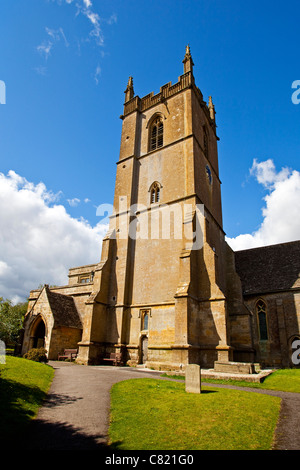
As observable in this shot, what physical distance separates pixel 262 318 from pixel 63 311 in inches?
647

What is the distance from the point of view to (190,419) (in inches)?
251

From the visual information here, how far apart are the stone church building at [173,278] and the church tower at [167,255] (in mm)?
75

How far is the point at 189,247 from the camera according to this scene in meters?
19.0

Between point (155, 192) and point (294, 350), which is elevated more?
point (155, 192)

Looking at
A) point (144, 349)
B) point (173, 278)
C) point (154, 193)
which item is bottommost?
point (144, 349)

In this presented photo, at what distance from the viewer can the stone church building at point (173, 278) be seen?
1778 cm

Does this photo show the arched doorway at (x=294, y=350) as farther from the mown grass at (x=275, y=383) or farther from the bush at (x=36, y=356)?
the bush at (x=36, y=356)

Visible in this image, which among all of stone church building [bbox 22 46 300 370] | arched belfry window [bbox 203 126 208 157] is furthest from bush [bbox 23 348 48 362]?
arched belfry window [bbox 203 126 208 157]

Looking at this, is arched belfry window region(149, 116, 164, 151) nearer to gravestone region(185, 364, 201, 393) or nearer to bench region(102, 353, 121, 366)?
bench region(102, 353, 121, 366)

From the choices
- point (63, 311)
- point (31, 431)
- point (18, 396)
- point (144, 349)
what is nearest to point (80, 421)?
point (31, 431)

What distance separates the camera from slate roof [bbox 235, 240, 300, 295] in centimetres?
2277

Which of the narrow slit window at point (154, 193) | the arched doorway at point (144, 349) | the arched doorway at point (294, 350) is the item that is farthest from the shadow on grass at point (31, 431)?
the arched doorway at point (294, 350)

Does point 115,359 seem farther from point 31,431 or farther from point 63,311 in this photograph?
point 31,431
